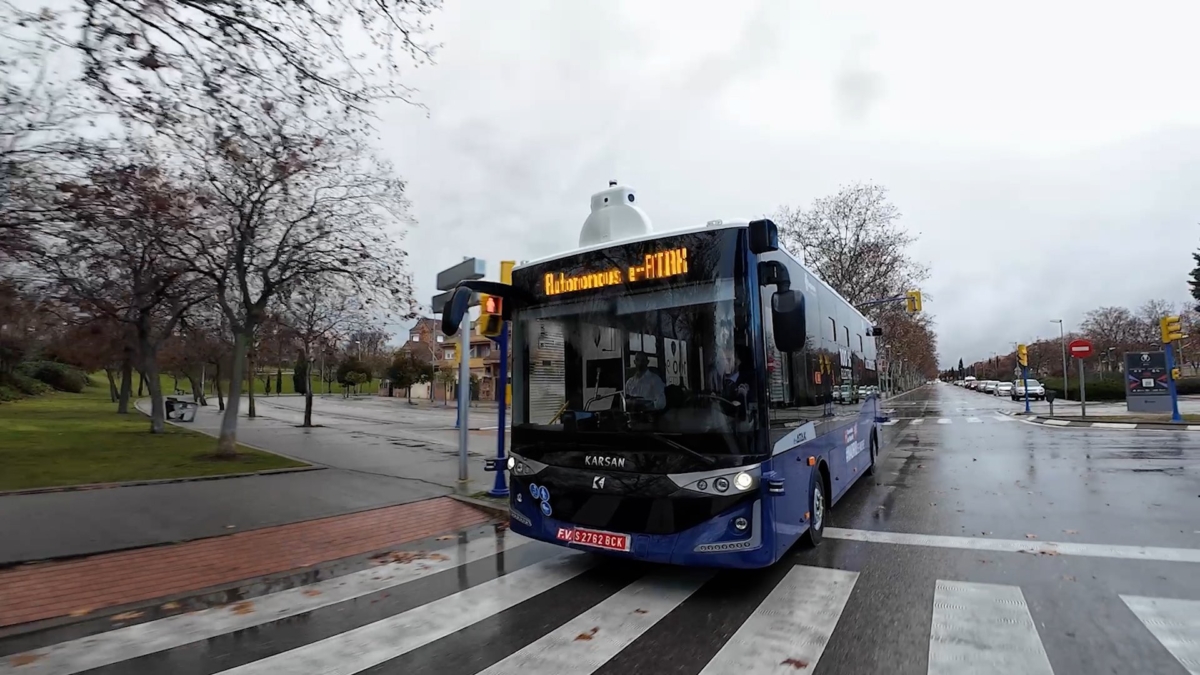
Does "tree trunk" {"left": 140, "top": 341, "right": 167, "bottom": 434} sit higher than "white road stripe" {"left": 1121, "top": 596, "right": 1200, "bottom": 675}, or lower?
higher

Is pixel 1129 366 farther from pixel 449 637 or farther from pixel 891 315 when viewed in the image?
pixel 449 637

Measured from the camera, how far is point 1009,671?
142 inches

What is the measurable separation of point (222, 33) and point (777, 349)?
20.6 ft

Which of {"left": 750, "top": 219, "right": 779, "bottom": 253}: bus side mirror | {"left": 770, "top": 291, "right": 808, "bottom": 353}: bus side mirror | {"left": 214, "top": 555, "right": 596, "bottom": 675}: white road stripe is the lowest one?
{"left": 214, "top": 555, "right": 596, "bottom": 675}: white road stripe

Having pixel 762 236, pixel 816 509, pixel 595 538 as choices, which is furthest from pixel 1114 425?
pixel 595 538

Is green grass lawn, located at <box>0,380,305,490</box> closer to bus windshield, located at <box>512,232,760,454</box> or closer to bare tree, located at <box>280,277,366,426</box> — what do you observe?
bare tree, located at <box>280,277,366,426</box>

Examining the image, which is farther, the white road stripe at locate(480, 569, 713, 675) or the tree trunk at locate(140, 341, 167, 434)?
the tree trunk at locate(140, 341, 167, 434)

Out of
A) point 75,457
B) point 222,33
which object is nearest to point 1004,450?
point 222,33

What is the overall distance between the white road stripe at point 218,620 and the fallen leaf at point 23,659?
0.06 ft

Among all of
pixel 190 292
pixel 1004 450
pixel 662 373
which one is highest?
pixel 190 292

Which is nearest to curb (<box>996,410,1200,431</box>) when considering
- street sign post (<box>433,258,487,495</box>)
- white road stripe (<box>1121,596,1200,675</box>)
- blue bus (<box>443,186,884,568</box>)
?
white road stripe (<box>1121,596,1200,675</box>)

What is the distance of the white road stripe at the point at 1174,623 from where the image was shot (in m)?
3.79

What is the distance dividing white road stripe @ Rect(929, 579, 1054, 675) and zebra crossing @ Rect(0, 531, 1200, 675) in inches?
0.5

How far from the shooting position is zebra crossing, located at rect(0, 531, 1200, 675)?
3.82 meters
